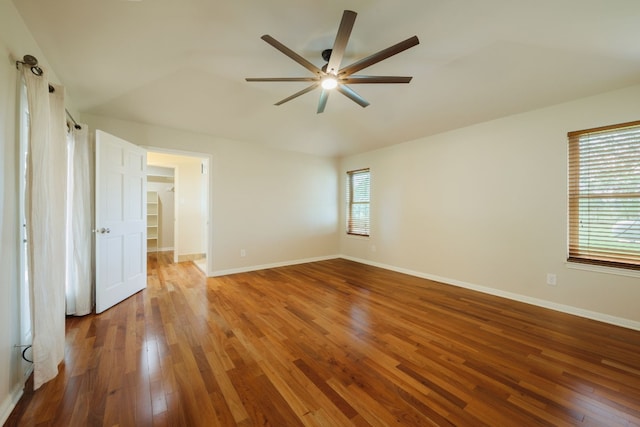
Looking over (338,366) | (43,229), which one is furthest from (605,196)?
(43,229)

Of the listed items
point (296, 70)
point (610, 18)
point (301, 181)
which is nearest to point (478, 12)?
point (610, 18)

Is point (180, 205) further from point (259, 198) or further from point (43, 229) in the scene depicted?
point (43, 229)

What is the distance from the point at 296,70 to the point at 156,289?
357cm

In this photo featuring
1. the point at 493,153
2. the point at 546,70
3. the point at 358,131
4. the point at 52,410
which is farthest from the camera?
the point at 358,131

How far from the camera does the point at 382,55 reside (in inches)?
71.4

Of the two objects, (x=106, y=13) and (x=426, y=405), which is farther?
(x=106, y=13)

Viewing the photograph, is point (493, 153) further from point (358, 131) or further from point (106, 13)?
point (106, 13)

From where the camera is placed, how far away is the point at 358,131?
4.39m

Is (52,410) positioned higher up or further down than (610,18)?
further down

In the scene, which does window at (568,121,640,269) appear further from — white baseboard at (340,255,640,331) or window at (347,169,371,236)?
window at (347,169,371,236)

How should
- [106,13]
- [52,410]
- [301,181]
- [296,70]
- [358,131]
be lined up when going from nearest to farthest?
1. [52,410]
2. [106,13]
3. [296,70]
4. [358,131]
5. [301,181]

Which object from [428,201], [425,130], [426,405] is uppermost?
[425,130]

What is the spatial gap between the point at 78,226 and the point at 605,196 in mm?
5877

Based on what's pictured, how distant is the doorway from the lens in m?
5.71
